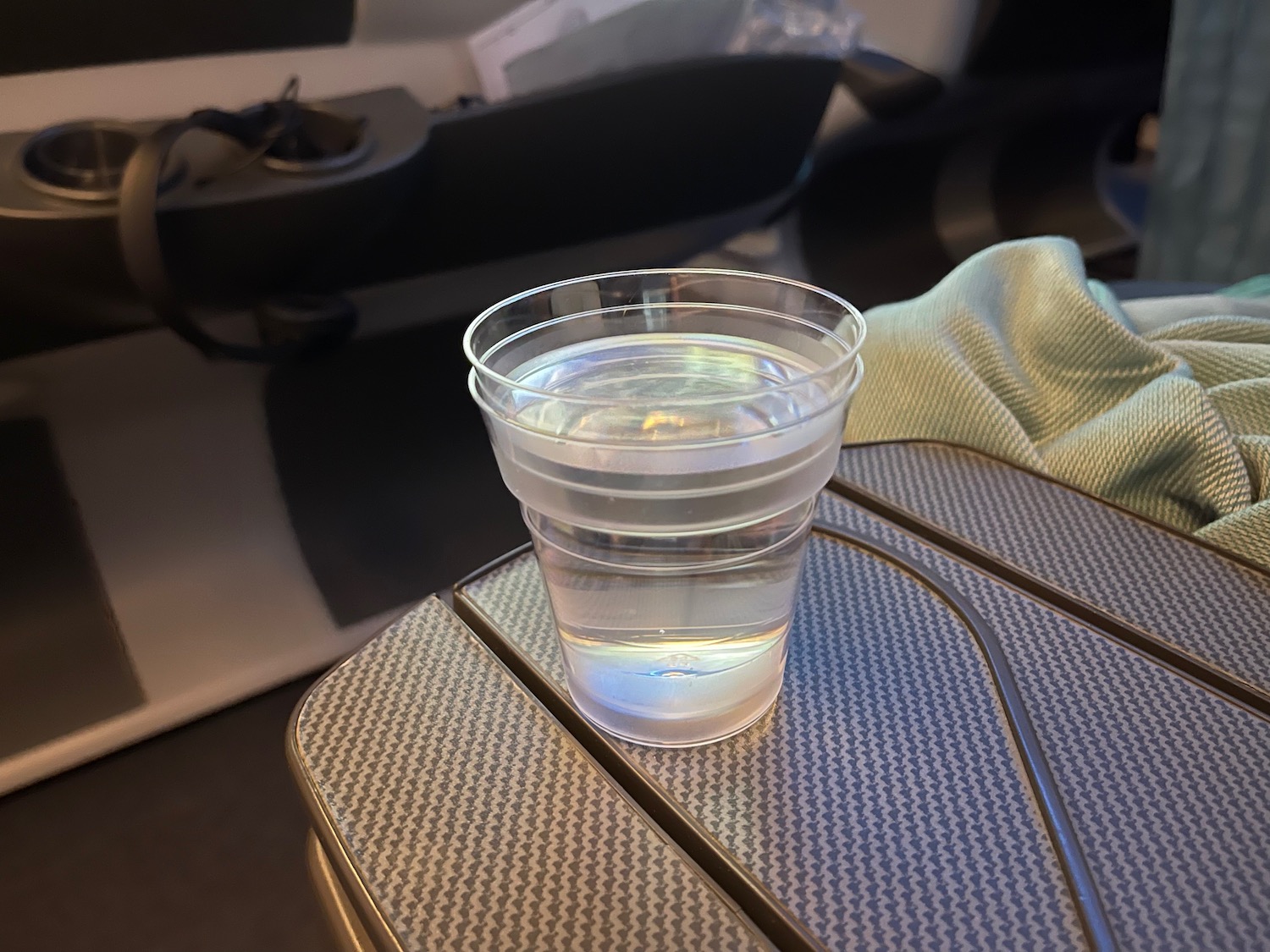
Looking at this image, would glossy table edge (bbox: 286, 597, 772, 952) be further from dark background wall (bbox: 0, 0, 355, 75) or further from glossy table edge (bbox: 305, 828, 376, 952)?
dark background wall (bbox: 0, 0, 355, 75)

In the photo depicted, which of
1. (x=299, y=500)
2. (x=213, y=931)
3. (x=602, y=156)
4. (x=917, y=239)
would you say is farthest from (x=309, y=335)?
(x=917, y=239)

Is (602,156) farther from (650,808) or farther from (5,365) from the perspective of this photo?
(650,808)

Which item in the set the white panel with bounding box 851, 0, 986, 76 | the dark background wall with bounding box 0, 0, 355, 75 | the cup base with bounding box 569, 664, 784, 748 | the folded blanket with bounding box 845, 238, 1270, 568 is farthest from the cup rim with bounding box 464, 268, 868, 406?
the white panel with bounding box 851, 0, 986, 76

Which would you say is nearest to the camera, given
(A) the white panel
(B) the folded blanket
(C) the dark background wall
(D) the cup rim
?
(D) the cup rim

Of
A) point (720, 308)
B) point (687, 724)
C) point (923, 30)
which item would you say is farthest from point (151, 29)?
point (923, 30)

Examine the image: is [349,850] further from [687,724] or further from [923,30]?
[923,30]

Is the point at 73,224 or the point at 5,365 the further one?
the point at 5,365
